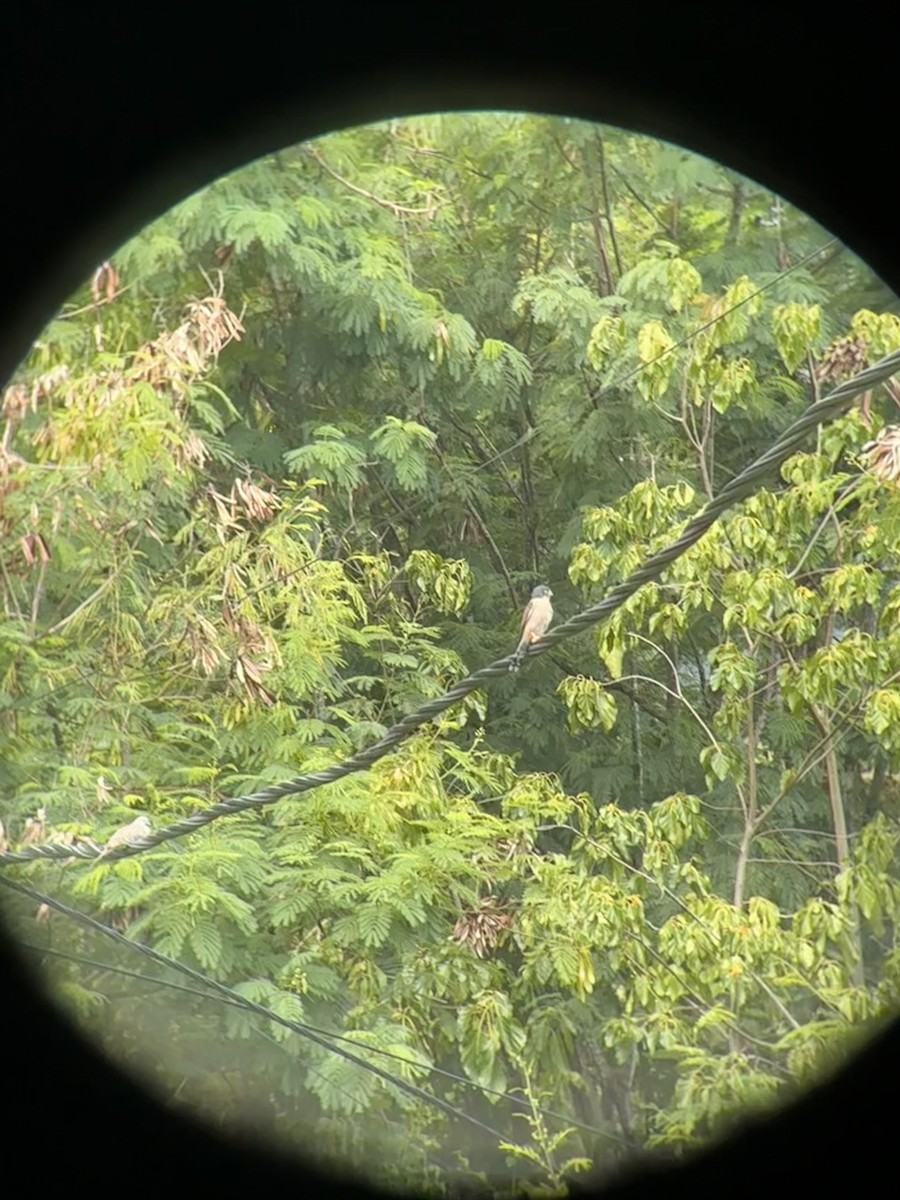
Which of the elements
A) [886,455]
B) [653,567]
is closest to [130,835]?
[653,567]

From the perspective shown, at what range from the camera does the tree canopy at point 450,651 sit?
3.01 meters

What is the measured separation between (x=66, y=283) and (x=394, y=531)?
2290 mm

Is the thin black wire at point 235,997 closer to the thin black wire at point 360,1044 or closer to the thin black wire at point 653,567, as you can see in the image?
the thin black wire at point 360,1044

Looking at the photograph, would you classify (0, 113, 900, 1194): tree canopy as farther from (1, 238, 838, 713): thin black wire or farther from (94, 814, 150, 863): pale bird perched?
(94, 814, 150, 863): pale bird perched

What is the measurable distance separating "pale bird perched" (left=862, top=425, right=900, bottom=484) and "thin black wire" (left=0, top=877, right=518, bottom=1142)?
163 centimetres

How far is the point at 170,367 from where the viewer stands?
3.02m

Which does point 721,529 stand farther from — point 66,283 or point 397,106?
point 66,283

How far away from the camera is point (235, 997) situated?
3.10 m

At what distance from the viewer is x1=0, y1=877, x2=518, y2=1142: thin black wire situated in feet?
9.93

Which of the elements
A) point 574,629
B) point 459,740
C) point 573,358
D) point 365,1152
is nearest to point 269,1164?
point 574,629

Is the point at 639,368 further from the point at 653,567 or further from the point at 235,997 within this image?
the point at 235,997

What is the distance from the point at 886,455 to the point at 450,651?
4.30 ft

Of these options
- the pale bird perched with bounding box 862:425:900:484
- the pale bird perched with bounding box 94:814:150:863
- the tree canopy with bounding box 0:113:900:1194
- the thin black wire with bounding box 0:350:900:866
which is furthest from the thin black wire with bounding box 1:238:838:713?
the thin black wire with bounding box 0:350:900:866

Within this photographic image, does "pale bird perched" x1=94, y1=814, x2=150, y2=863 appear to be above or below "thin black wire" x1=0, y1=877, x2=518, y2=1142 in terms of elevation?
above
